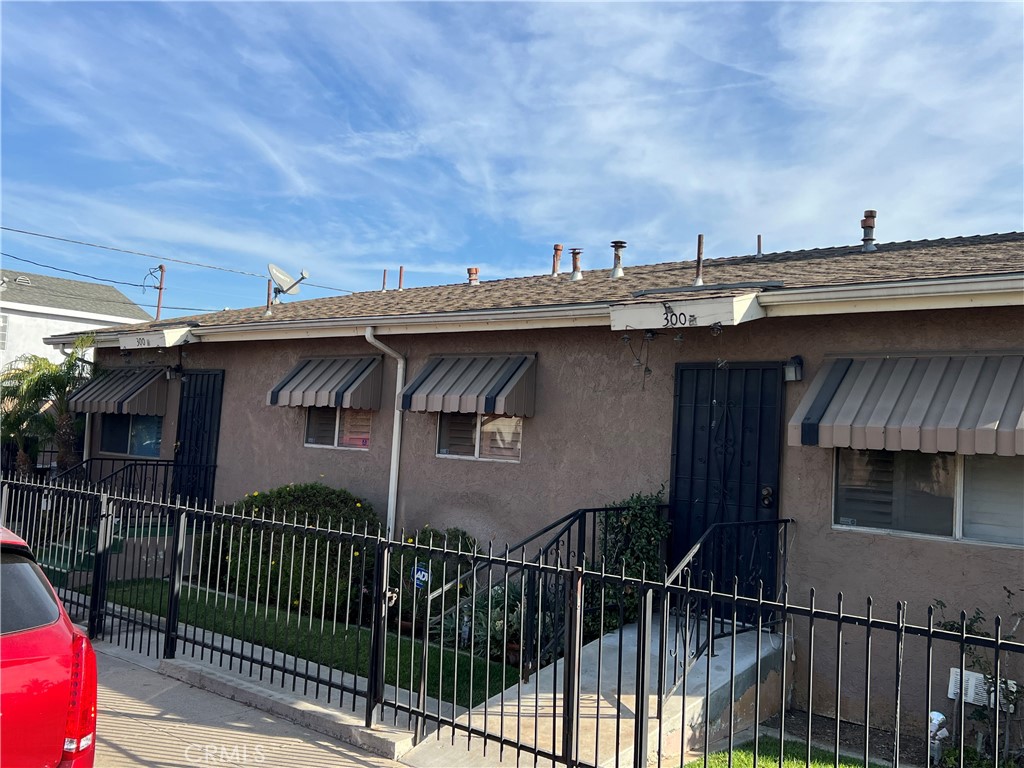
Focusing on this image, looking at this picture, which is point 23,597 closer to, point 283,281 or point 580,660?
point 580,660

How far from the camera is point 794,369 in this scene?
23.7 ft

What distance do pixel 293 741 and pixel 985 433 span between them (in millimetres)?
5104

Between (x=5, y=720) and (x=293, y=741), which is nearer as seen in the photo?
(x=5, y=720)

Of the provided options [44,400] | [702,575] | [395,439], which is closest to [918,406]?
[702,575]

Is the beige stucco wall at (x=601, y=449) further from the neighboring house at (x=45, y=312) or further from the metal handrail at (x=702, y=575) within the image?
the neighboring house at (x=45, y=312)

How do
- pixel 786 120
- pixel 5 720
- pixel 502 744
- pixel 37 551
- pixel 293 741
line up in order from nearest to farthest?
pixel 5 720
pixel 502 744
pixel 293 741
pixel 37 551
pixel 786 120

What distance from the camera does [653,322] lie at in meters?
7.33

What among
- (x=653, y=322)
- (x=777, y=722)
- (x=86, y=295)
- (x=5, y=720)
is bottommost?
(x=777, y=722)

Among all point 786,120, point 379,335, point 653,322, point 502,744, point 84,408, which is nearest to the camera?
point 502,744

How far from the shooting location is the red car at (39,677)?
10.6 ft

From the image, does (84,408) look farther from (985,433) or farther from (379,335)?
(985,433)

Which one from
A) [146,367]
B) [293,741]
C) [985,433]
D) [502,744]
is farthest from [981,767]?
[146,367]

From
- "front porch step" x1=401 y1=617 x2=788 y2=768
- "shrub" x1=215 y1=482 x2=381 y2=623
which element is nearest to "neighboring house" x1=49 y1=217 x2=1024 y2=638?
"shrub" x1=215 y1=482 x2=381 y2=623

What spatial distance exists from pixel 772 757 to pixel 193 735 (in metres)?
3.79
